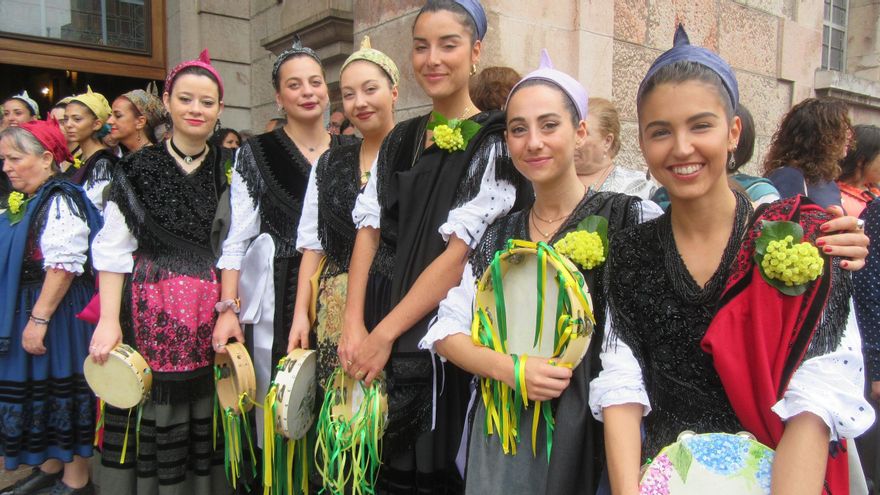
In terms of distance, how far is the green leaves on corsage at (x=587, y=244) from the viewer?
1.73 meters

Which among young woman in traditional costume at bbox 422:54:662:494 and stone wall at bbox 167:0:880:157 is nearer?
young woman in traditional costume at bbox 422:54:662:494

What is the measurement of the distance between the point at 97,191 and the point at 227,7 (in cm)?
340

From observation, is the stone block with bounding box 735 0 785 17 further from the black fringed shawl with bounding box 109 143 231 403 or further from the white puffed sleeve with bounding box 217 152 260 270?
the black fringed shawl with bounding box 109 143 231 403

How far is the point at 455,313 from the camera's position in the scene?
1911 millimetres

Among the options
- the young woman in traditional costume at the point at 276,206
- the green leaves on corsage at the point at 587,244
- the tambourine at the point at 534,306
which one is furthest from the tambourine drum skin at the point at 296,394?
the green leaves on corsage at the point at 587,244

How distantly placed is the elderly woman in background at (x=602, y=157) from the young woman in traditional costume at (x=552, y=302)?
0.88 meters

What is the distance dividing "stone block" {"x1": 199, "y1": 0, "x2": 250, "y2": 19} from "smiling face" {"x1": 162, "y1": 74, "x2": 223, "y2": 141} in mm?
3991

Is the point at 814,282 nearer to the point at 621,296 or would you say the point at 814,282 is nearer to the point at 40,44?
the point at 621,296

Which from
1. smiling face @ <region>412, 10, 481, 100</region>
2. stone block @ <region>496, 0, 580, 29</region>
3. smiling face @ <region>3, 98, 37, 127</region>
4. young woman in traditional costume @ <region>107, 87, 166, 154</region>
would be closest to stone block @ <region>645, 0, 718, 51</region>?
stone block @ <region>496, 0, 580, 29</region>

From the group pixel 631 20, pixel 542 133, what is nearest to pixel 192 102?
pixel 542 133

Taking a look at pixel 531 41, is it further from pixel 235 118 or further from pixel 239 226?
pixel 235 118

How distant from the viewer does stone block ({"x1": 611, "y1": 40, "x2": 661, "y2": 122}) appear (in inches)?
179

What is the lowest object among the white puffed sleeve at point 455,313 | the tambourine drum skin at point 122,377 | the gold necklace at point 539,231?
the tambourine drum skin at point 122,377

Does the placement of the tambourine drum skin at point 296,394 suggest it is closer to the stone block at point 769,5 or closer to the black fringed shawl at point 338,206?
the black fringed shawl at point 338,206
